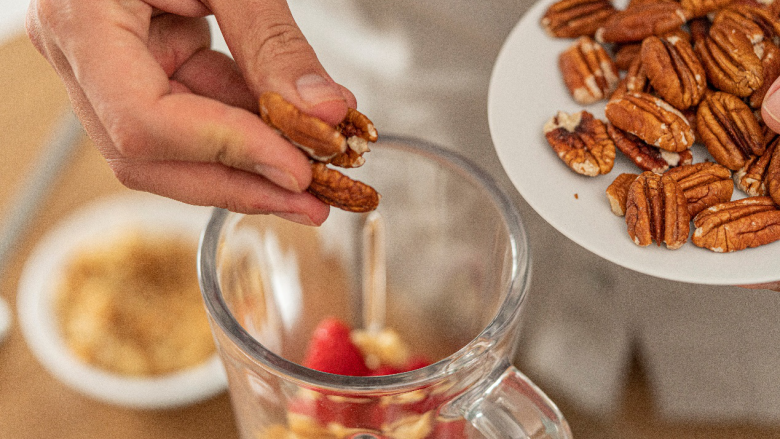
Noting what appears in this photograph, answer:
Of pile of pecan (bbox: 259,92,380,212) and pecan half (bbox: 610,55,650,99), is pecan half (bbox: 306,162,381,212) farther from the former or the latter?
pecan half (bbox: 610,55,650,99)

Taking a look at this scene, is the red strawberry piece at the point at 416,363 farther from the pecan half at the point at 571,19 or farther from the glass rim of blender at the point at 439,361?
the pecan half at the point at 571,19

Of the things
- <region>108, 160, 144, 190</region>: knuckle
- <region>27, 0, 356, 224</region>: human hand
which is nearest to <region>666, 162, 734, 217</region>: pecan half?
<region>27, 0, 356, 224</region>: human hand

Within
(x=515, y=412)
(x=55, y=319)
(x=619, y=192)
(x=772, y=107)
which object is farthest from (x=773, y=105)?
(x=55, y=319)

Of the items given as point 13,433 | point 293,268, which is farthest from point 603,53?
point 13,433

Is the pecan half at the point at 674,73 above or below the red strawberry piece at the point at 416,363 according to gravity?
above

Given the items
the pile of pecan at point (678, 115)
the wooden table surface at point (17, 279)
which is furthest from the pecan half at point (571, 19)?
the wooden table surface at point (17, 279)

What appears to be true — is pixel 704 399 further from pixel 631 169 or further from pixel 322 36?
pixel 322 36
